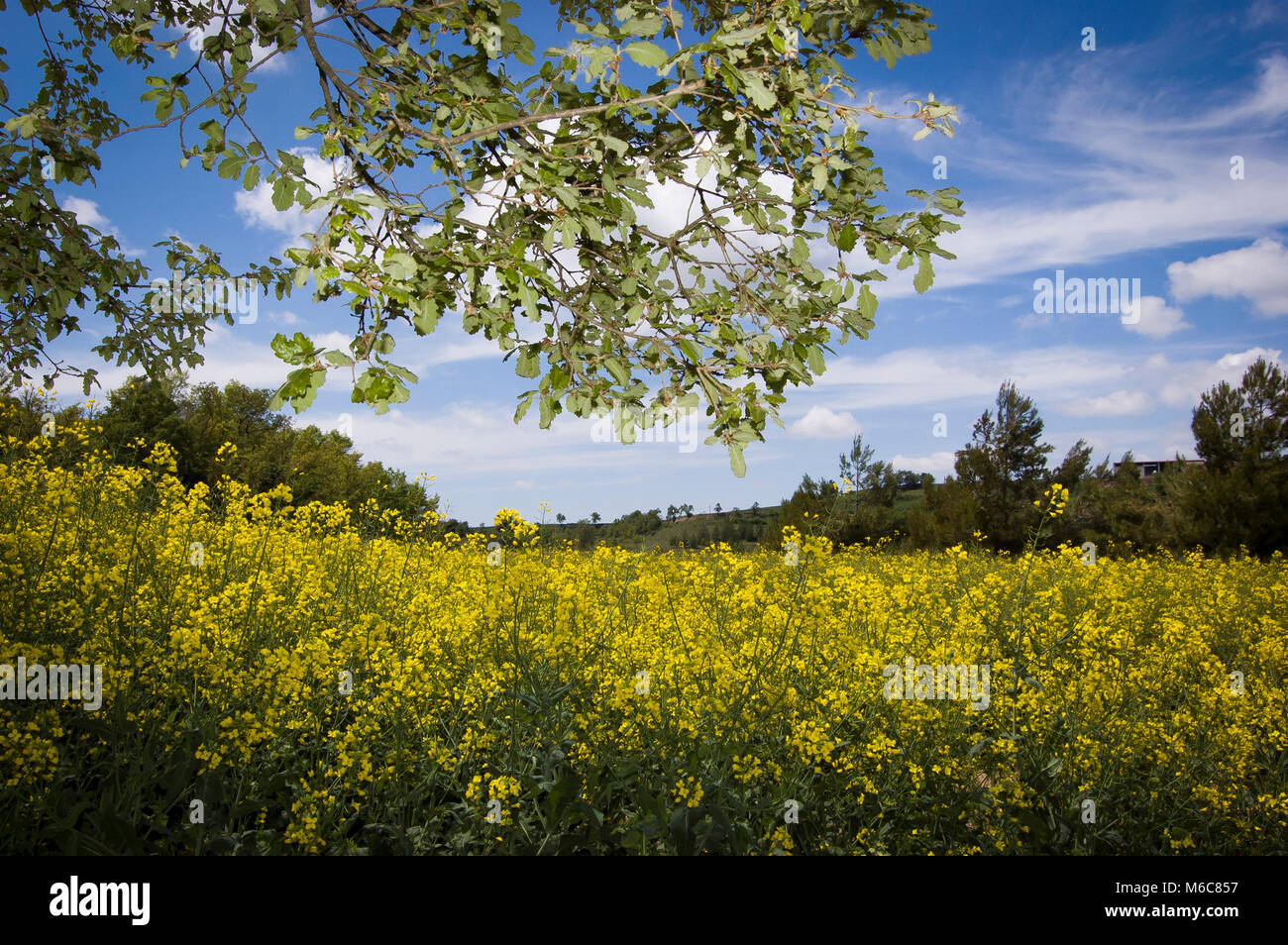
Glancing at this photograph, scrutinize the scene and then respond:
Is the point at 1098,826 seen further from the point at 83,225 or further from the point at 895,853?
the point at 83,225

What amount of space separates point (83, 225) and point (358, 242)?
4.13 m

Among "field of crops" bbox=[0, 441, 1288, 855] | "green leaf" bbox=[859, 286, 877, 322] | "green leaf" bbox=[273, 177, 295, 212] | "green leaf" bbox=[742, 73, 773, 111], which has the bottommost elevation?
"field of crops" bbox=[0, 441, 1288, 855]

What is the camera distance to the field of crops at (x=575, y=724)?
3072 millimetres

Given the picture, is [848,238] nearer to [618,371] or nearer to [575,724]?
[618,371]

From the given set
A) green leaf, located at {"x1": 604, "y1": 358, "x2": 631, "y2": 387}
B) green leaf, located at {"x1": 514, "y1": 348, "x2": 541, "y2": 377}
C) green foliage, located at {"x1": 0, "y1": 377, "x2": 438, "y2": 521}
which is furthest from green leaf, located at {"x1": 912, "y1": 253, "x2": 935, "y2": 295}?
green foliage, located at {"x1": 0, "y1": 377, "x2": 438, "y2": 521}

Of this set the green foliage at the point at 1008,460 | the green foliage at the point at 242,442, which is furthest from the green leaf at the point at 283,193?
the green foliage at the point at 1008,460

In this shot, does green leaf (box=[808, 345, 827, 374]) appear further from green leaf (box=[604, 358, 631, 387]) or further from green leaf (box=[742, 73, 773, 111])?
green leaf (box=[742, 73, 773, 111])

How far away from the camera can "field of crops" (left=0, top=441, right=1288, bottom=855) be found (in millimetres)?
3072

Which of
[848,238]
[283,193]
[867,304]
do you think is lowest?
A: [867,304]

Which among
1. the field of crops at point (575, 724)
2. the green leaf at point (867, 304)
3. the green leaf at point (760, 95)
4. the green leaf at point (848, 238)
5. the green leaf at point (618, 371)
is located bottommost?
the field of crops at point (575, 724)

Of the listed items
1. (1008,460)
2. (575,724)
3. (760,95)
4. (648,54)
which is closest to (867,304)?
(760,95)

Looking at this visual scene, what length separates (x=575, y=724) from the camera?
382 cm

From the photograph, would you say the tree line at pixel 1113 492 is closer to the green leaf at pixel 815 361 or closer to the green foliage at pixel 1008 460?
the green foliage at pixel 1008 460

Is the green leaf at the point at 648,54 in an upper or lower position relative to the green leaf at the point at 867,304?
upper
